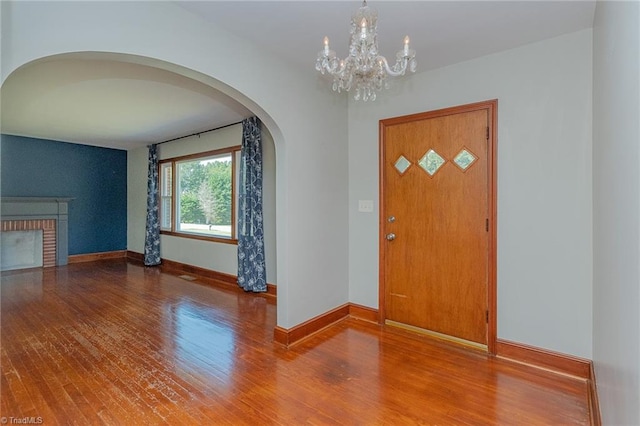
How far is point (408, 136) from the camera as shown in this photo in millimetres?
3076

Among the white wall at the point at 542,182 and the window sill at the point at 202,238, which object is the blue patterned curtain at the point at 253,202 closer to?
the window sill at the point at 202,238

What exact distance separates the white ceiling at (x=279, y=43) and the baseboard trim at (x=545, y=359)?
2433 millimetres

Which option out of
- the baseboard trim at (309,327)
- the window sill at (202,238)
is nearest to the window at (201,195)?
the window sill at (202,238)

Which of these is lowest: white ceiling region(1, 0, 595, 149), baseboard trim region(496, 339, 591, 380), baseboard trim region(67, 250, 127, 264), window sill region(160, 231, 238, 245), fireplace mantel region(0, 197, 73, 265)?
baseboard trim region(496, 339, 591, 380)

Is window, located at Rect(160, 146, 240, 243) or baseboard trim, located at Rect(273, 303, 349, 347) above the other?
window, located at Rect(160, 146, 240, 243)

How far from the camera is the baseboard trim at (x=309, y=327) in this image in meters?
2.81

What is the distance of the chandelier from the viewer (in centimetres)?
166

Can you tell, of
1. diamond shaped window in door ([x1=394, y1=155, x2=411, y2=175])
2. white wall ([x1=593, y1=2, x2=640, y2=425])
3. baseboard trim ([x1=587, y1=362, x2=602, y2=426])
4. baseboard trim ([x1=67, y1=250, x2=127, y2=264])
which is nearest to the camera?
white wall ([x1=593, y1=2, x2=640, y2=425])

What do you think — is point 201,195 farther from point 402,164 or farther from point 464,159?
point 464,159

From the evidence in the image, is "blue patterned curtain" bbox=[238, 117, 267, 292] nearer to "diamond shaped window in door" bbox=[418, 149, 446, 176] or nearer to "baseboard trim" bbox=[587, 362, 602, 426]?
"diamond shaped window in door" bbox=[418, 149, 446, 176]

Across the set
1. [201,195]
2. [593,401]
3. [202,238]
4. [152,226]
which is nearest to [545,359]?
[593,401]

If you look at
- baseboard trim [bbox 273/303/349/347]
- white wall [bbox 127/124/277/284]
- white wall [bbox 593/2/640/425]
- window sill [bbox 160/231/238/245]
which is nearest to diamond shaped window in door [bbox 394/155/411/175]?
white wall [bbox 593/2/640/425]

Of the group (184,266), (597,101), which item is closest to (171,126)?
(184,266)

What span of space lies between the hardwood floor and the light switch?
48.2 inches
